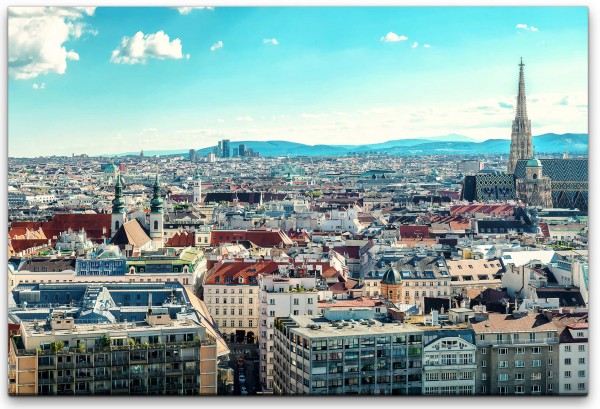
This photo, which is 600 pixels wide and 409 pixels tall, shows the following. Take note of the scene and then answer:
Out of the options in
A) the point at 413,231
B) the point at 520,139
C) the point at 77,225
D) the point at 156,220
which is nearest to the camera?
the point at 156,220

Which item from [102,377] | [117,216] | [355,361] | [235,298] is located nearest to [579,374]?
[355,361]

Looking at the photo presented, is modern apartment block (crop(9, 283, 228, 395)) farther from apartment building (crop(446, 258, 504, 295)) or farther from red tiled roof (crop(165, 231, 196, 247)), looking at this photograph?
red tiled roof (crop(165, 231, 196, 247))

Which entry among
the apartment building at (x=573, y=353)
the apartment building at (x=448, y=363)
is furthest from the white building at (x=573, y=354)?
the apartment building at (x=448, y=363)

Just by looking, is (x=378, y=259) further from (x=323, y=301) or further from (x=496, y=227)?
(x=496, y=227)

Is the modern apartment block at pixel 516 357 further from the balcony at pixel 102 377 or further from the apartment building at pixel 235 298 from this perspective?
the apartment building at pixel 235 298

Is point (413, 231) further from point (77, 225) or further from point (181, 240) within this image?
point (77, 225)

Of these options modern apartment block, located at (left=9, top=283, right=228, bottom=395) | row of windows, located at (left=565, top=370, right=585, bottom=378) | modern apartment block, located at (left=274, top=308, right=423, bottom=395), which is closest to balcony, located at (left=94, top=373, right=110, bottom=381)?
modern apartment block, located at (left=9, top=283, right=228, bottom=395)

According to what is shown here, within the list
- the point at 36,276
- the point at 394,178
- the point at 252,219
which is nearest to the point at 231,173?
the point at 394,178
